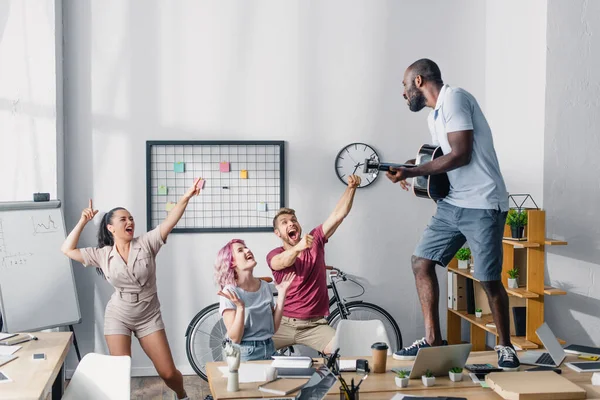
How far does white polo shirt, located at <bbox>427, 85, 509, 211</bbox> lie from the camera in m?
3.29

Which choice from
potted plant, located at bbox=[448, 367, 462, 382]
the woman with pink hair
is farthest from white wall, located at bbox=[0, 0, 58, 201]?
potted plant, located at bbox=[448, 367, 462, 382]

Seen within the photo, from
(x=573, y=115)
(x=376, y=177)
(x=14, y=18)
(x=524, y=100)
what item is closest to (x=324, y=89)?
(x=376, y=177)

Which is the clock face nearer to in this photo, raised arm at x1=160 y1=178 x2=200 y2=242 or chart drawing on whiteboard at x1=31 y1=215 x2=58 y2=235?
raised arm at x1=160 y1=178 x2=200 y2=242

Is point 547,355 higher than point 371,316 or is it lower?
higher

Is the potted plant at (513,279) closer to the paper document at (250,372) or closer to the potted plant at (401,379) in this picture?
the potted plant at (401,379)

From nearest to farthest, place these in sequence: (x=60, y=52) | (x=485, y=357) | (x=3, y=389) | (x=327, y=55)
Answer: (x=3, y=389) < (x=485, y=357) < (x=60, y=52) < (x=327, y=55)

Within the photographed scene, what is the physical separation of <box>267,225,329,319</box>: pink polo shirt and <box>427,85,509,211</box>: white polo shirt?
1.43 meters

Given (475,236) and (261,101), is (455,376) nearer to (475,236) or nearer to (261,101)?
(475,236)

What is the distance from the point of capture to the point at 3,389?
291 cm

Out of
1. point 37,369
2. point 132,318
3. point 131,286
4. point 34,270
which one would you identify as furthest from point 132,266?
point 37,369

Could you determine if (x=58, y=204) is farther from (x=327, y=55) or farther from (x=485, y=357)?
(x=485, y=357)

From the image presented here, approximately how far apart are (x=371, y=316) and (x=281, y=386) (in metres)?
2.82

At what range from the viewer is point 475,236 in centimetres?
335

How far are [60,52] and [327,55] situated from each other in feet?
6.40
